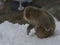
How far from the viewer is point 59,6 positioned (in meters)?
2.48

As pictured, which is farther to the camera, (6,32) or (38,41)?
(6,32)

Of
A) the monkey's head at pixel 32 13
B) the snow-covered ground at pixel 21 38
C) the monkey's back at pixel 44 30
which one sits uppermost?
the monkey's head at pixel 32 13

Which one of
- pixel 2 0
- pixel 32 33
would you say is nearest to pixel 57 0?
pixel 2 0

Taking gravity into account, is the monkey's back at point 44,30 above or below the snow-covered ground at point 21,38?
above

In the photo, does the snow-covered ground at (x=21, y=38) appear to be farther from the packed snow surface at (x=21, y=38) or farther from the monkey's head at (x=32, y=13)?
the monkey's head at (x=32, y=13)

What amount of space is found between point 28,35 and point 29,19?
0.37 ft

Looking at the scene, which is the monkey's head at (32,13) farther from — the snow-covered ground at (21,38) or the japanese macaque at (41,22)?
the snow-covered ground at (21,38)

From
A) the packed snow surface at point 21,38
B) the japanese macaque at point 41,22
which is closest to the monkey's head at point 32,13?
the japanese macaque at point 41,22

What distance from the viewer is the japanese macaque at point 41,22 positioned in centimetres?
111

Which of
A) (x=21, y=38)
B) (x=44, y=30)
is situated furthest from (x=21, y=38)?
(x=44, y=30)

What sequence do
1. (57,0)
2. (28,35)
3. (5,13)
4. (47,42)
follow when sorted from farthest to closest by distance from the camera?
(57,0) < (5,13) < (28,35) < (47,42)

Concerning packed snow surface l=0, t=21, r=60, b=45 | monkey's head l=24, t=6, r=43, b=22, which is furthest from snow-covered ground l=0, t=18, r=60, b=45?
monkey's head l=24, t=6, r=43, b=22

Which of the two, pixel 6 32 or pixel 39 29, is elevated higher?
pixel 39 29

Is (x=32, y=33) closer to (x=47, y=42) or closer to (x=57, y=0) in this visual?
(x=47, y=42)
